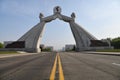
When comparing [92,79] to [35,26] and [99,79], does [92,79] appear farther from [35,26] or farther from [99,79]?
[35,26]

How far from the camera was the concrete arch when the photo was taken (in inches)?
4048

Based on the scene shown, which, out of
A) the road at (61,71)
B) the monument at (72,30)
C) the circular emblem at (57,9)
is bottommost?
the road at (61,71)

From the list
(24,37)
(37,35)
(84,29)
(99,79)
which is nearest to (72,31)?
(84,29)

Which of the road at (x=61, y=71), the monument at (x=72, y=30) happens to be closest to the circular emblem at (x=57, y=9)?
the monument at (x=72, y=30)

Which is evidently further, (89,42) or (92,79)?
(89,42)

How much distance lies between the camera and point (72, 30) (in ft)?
359

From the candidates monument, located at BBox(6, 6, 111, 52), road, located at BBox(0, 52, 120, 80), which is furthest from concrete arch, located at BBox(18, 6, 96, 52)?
road, located at BBox(0, 52, 120, 80)

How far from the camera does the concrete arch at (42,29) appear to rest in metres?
103

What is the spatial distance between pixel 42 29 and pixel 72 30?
16190mm

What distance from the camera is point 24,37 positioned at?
10838cm

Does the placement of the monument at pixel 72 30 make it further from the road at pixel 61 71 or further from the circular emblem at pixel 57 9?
the road at pixel 61 71

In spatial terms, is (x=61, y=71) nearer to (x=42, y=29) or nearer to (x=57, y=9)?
(x=42, y=29)

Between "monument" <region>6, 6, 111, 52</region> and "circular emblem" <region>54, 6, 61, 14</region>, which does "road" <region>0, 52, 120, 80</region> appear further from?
"circular emblem" <region>54, 6, 61, 14</region>

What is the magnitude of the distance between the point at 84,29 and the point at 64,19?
1225cm
